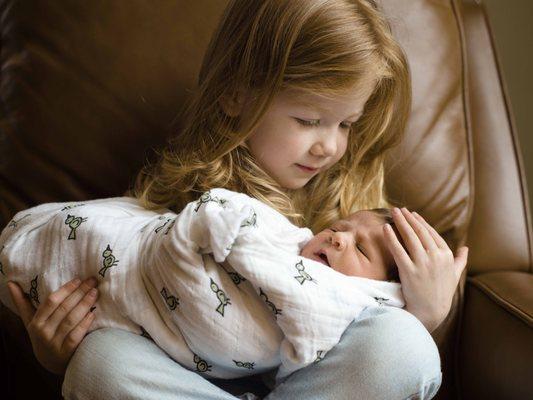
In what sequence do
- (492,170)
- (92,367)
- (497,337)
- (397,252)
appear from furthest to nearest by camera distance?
(492,170), (497,337), (397,252), (92,367)

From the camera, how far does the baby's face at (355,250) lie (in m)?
0.88

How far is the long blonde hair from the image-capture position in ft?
3.03

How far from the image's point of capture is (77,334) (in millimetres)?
820

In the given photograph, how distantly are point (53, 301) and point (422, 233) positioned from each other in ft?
1.74

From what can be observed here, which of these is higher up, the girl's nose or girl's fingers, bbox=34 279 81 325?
the girl's nose

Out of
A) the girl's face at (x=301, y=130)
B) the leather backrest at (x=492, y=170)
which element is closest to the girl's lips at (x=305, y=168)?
the girl's face at (x=301, y=130)

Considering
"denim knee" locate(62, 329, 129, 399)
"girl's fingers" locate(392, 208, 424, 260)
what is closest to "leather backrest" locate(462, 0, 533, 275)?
"girl's fingers" locate(392, 208, 424, 260)

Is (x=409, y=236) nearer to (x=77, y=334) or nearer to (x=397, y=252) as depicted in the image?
(x=397, y=252)

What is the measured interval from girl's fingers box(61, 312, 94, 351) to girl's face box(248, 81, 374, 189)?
370 millimetres

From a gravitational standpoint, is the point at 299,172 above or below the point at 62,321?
above

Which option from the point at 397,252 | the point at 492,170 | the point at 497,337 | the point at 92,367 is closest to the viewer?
the point at 92,367

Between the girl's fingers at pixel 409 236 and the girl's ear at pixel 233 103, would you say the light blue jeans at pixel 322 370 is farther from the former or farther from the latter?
the girl's ear at pixel 233 103

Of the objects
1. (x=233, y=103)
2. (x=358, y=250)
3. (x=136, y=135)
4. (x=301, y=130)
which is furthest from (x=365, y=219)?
(x=136, y=135)

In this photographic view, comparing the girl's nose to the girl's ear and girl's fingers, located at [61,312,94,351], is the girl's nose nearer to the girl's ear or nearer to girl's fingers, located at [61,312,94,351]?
the girl's ear
